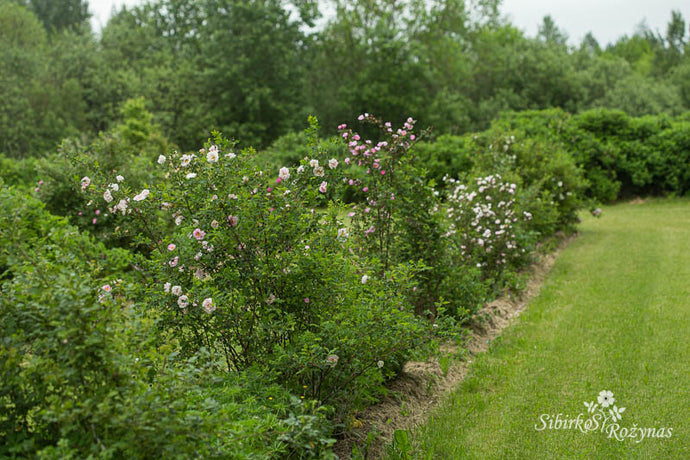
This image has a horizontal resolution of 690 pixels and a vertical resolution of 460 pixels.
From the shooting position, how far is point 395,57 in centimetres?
2947

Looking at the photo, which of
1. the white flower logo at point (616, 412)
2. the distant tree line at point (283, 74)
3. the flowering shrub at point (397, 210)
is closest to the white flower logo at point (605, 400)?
the white flower logo at point (616, 412)

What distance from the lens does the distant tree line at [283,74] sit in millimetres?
26500

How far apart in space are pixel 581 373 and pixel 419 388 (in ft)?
4.69

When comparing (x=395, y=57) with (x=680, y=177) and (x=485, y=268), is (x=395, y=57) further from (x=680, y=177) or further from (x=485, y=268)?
(x=485, y=268)

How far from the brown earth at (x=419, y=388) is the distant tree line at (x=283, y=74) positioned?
21.2 m

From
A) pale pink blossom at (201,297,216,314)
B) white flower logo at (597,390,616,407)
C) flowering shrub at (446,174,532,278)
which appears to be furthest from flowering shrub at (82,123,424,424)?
flowering shrub at (446,174,532,278)

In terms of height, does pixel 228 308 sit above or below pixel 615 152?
below

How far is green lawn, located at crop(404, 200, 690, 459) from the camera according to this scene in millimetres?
3656

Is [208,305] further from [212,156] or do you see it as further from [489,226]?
[489,226]

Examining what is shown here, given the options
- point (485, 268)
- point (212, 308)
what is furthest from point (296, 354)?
point (485, 268)

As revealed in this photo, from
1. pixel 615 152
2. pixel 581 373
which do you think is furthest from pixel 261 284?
pixel 615 152

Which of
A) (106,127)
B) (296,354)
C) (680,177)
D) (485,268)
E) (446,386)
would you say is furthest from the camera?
(106,127)

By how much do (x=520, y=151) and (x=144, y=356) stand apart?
9.78 m

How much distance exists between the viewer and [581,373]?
4.73 m
